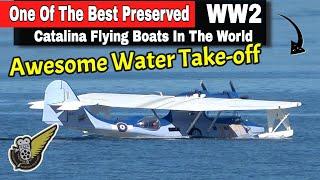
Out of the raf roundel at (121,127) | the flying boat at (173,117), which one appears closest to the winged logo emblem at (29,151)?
the raf roundel at (121,127)

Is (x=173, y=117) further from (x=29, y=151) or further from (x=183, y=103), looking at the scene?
(x=29, y=151)

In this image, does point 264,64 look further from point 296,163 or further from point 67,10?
point 296,163

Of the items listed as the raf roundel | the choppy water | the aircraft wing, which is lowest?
the choppy water

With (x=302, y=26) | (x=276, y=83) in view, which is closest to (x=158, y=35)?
(x=276, y=83)

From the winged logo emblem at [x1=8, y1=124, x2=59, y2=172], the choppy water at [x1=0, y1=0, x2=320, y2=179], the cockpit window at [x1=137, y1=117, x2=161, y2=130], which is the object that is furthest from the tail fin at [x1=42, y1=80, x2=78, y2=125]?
the winged logo emblem at [x1=8, y1=124, x2=59, y2=172]

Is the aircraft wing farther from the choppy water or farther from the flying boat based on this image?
the choppy water

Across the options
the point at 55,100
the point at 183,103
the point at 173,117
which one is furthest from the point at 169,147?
the point at 55,100

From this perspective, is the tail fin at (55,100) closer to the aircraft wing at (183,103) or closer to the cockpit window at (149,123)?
the aircraft wing at (183,103)
